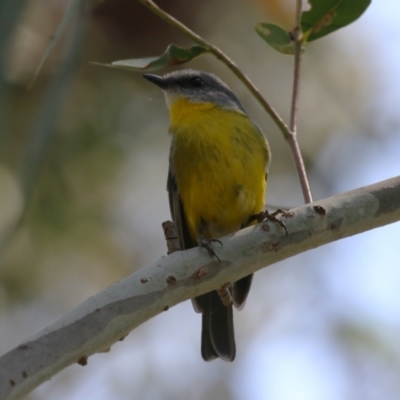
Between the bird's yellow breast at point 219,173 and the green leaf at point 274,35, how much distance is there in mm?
827

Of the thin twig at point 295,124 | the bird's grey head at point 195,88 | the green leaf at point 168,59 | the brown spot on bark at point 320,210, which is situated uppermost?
the bird's grey head at point 195,88

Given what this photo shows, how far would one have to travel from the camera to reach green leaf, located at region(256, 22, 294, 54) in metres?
3.65

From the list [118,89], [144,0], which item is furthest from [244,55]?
[144,0]

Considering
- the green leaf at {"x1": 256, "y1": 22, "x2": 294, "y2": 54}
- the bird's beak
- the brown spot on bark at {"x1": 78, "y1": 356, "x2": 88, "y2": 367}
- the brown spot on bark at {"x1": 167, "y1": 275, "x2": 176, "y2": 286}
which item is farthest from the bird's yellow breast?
the brown spot on bark at {"x1": 78, "y1": 356, "x2": 88, "y2": 367}

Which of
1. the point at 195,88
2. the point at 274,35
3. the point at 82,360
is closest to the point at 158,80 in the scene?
the point at 195,88

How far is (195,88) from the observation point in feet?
17.0

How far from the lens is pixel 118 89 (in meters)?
7.24

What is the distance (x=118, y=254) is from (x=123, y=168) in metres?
0.84

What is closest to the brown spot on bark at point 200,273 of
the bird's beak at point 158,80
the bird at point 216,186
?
the bird at point 216,186

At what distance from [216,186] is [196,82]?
1.25m

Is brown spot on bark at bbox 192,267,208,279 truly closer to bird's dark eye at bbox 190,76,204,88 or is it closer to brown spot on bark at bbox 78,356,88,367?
brown spot on bark at bbox 78,356,88,367

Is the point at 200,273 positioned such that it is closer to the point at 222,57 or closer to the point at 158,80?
the point at 222,57

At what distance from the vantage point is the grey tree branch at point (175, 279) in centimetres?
235

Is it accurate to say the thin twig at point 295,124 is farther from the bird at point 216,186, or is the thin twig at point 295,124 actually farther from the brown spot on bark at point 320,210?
the bird at point 216,186
